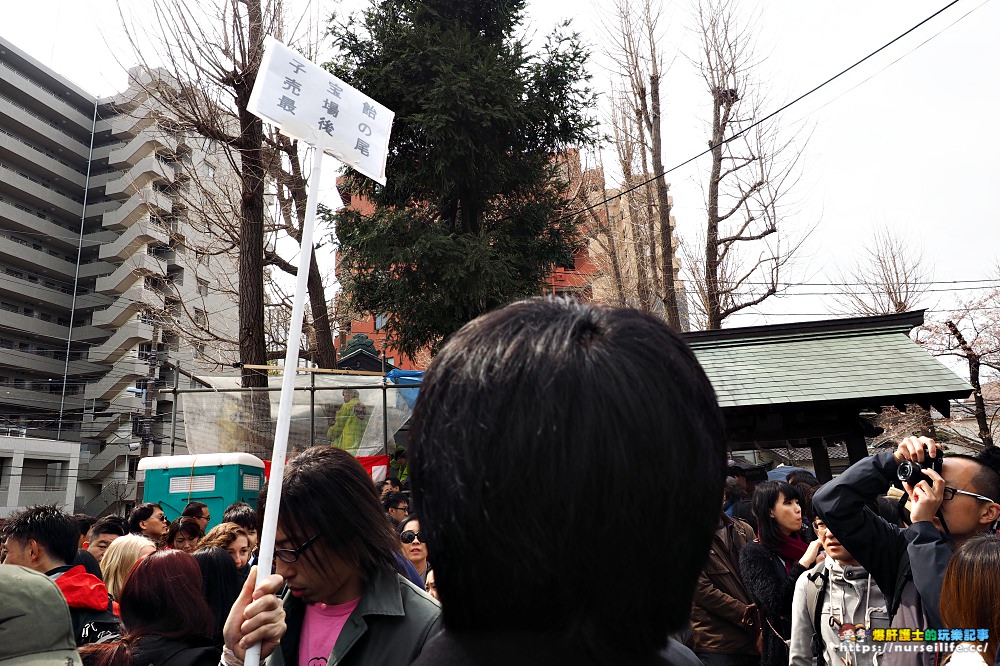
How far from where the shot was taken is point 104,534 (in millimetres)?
5414

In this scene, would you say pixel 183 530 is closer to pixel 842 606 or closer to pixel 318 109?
pixel 318 109

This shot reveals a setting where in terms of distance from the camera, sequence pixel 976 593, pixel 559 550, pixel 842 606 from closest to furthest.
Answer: pixel 559 550 < pixel 976 593 < pixel 842 606

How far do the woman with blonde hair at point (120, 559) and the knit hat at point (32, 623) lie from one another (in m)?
2.21

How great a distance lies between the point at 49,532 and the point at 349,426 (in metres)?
7.48

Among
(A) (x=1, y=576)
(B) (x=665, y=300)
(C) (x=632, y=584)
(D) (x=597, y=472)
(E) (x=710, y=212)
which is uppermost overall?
(E) (x=710, y=212)

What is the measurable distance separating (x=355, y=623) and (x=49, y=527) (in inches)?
106

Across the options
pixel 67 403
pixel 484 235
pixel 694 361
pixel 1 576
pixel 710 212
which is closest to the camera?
pixel 694 361

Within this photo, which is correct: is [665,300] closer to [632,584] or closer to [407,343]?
[407,343]

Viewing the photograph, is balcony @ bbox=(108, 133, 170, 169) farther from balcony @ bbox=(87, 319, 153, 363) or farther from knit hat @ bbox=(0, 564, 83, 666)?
knit hat @ bbox=(0, 564, 83, 666)

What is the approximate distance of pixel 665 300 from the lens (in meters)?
16.4

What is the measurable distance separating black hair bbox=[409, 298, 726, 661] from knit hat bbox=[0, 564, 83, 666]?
1538 millimetres

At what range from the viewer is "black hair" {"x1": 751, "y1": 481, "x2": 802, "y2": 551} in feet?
14.2

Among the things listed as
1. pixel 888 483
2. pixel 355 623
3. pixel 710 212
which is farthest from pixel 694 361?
pixel 710 212

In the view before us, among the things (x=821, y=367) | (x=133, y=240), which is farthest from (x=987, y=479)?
(x=133, y=240)
